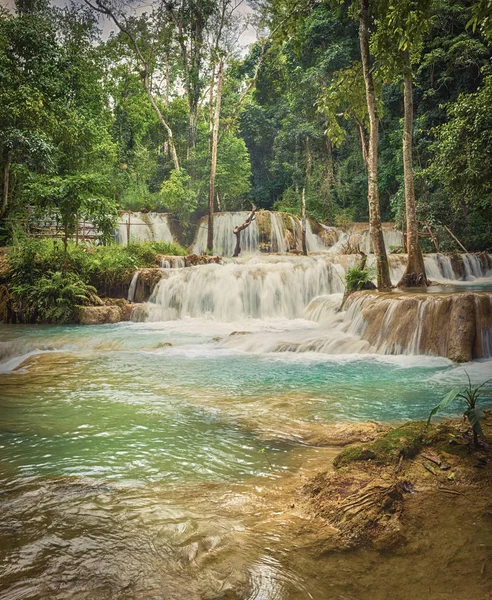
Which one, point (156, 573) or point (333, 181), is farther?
point (333, 181)

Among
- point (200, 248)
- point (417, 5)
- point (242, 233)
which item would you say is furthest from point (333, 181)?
point (417, 5)

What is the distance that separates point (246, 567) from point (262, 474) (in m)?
1.13

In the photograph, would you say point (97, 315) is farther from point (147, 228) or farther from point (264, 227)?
point (264, 227)

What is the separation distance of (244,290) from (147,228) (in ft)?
39.3

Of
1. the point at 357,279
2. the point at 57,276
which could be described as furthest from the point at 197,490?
the point at 57,276

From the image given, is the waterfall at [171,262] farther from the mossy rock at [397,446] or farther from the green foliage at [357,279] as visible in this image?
the mossy rock at [397,446]

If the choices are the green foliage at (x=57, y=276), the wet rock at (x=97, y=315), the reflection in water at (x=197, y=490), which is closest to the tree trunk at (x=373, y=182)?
the reflection in water at (x=197, y=490)

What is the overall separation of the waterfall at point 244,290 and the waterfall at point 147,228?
8922mm

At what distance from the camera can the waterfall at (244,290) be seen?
584 inches

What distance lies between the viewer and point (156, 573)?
184cm

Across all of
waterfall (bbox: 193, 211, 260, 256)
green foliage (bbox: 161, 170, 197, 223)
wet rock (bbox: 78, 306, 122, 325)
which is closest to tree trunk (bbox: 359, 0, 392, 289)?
wet rock (bbox: 78, 306, 122, 325)

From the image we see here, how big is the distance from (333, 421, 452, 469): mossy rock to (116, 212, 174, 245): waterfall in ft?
71.3

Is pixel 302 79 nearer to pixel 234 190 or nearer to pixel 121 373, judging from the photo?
pixel 234 190

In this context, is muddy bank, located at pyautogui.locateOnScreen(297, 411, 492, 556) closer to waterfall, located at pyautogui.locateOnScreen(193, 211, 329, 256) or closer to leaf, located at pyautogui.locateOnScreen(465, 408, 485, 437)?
leaf, located at pyautogui.locateOnScreen(465, 408, 485, 437)
